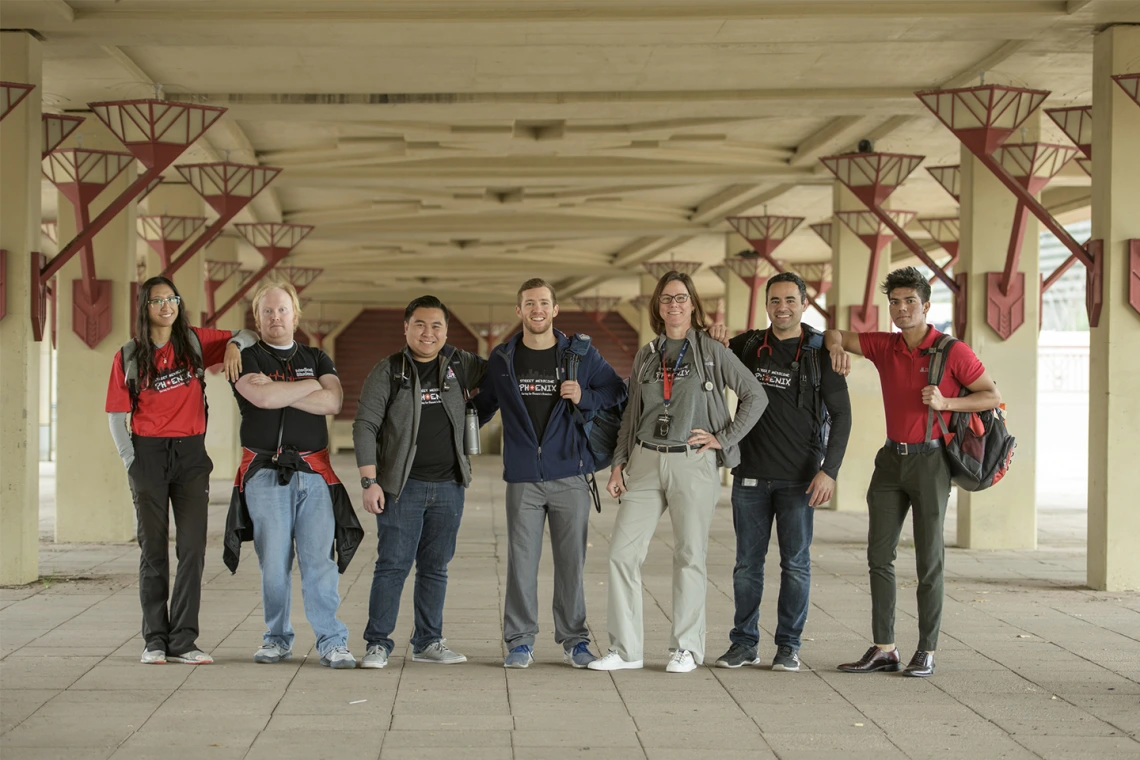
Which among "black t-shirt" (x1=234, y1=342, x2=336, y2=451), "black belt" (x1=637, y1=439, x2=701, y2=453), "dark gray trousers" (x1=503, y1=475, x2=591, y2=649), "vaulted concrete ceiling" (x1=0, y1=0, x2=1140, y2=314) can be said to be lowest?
"dark gray trousers" (x1=503, y1=475, x2=591, y2=649)

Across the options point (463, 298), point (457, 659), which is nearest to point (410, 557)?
point (457, 659)

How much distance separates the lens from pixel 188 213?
15039 millimetres

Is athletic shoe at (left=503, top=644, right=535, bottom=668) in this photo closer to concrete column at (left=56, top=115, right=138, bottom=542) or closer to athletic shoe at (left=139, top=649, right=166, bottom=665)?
athletic shoe at (left=139, top=649, right=166, bottom=665)

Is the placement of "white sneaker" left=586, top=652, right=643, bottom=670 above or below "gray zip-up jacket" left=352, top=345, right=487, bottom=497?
below

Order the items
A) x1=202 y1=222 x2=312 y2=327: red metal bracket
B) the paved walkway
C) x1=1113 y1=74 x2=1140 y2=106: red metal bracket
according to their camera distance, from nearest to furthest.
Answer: the paved walkway, x1=1113 y1=74 x2=1140 y2=106: red metal bracket, x1=202 y1=222 x2=312 y2=327: red metal bracket

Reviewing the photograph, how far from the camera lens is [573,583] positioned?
18.7ft

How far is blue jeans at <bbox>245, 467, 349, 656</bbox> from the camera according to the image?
5574 millimetres

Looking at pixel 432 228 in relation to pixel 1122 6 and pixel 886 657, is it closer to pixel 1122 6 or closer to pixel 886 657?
pixel 1122 6

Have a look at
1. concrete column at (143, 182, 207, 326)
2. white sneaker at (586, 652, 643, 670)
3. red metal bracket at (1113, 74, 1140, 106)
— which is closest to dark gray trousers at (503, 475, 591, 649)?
white sneaker at (586, 652, 643, 670)

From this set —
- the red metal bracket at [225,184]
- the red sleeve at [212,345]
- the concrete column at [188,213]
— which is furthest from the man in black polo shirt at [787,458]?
the concrete column at [188,213]

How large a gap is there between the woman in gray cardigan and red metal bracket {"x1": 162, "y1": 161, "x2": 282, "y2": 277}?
7.18 metres

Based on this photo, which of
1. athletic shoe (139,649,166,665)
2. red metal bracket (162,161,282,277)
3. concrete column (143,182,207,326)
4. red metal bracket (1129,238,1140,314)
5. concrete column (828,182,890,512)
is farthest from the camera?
concrete column (828,182,890,512)

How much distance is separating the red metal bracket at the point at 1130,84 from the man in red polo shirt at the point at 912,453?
9.53 feet

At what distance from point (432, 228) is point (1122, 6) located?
13.0 meters
